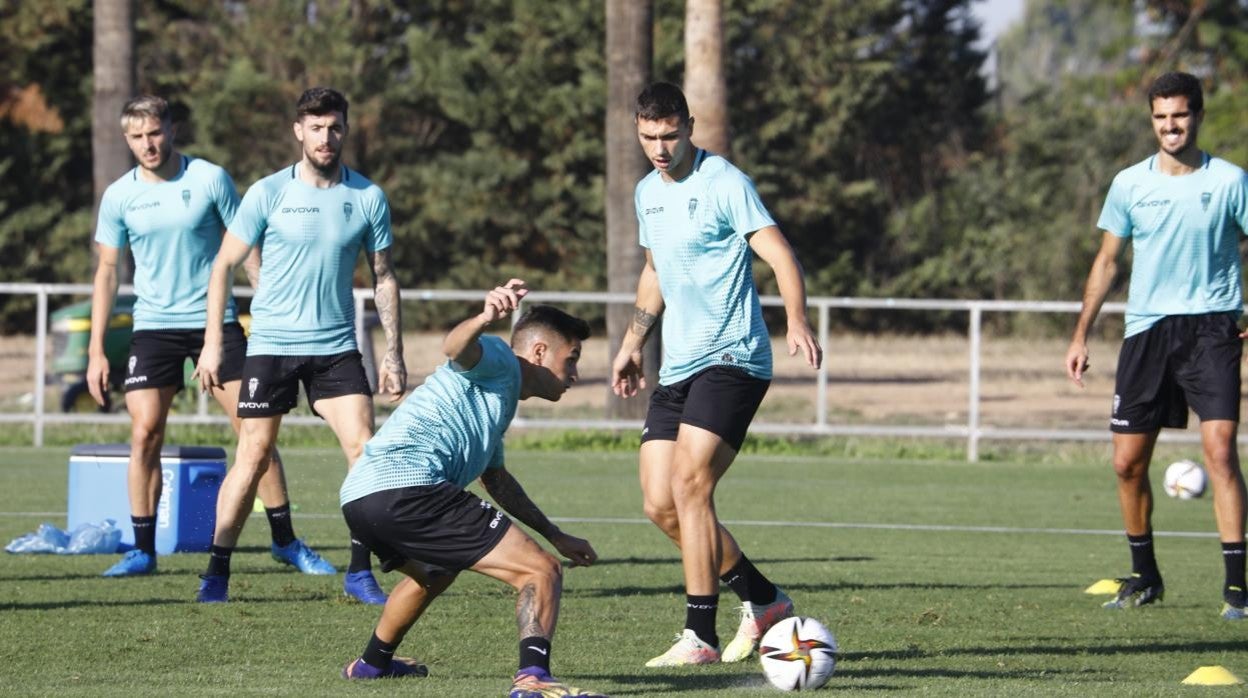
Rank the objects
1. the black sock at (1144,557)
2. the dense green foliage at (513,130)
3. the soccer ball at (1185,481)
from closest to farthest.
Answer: the black sock at (1144,557) < the soccer ball at (1185,481) < the dense green foliage at (513,130)

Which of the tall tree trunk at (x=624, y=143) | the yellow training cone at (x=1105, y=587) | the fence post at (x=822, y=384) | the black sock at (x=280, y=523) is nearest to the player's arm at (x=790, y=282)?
the yellow training cone at (x=1105, y=587)

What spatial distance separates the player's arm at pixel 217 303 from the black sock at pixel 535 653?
2.91 m

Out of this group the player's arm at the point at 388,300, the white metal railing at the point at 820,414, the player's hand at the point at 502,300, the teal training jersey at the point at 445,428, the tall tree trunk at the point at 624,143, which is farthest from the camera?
the tall tree trunk at the point at 624,143

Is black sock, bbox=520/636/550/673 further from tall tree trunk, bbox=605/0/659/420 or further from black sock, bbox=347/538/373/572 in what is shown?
tall tree trunk, bbox=605/0/659/420

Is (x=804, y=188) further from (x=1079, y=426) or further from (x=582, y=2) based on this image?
(x=1079, y=426)

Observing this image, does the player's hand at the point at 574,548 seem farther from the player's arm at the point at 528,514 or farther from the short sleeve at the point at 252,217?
the short sleeve at the point at 252,217

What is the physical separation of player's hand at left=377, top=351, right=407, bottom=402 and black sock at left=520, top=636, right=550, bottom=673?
259 centimetres

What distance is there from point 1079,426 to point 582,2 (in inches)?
750

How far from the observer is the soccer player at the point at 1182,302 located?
8.27 metres

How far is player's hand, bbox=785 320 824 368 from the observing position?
6.38 m

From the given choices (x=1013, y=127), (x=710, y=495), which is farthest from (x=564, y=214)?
(x=710, y=495)

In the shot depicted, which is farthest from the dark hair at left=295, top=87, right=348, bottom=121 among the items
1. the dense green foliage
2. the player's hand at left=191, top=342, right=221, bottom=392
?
the dense green foliage

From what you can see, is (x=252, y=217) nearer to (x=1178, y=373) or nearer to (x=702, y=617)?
(x=702, y=617)

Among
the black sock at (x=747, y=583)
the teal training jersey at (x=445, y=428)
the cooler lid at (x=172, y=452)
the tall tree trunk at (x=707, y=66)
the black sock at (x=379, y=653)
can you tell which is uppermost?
the tall tree trunk at (x=707, y=66)
